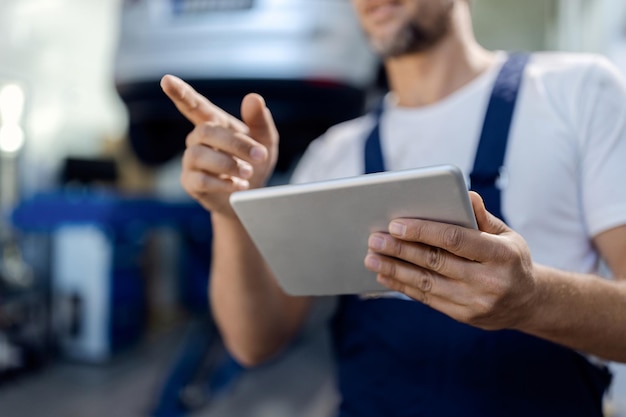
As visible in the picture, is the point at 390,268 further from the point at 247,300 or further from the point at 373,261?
the point at 247,300

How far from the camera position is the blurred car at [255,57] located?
114cm

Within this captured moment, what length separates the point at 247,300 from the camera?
0.74 meters

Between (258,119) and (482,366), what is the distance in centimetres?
39

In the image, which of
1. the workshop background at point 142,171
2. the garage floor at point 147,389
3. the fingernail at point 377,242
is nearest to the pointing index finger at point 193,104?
the fingernail at point 377,242

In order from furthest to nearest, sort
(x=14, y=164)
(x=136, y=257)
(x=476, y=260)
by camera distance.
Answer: (x=136, y=257)
(x=14, y=164)
(x=476, y=260)

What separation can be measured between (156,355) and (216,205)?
5.47ft

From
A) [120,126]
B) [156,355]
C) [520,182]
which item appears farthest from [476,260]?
[120,126]

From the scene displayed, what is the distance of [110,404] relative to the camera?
5.27ft

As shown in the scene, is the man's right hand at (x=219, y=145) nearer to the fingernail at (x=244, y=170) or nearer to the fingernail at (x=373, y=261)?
the fingernail at (x=244, y=170)

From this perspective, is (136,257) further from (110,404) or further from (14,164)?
(110,404)

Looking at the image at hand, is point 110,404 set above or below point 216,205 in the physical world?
below

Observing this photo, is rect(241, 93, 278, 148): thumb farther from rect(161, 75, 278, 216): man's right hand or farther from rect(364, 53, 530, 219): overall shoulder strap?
rect(364, 53, 530, 219): overall shoulder strap

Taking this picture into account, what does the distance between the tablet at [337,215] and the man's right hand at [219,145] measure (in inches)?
3.0

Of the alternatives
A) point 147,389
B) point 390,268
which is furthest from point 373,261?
point 147,389
